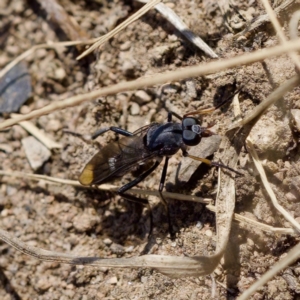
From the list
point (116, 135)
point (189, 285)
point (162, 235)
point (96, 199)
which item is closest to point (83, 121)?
point (116, 135)

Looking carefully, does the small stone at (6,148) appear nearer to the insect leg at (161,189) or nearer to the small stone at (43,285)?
the small stone at (43,285)

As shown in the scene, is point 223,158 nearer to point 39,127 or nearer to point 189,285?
point 189,285

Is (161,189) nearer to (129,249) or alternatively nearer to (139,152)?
(139,152)

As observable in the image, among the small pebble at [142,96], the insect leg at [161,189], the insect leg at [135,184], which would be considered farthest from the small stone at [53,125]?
the insect leg at [161,189]

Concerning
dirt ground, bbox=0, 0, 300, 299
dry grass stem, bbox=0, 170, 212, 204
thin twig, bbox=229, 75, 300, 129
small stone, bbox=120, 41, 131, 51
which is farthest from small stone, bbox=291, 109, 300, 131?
small stone, bbox=120, 41, 131, 51

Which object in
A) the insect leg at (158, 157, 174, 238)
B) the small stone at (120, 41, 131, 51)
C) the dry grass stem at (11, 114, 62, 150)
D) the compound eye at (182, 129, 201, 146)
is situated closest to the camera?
the insect leg at (158, 157, 174, 238)

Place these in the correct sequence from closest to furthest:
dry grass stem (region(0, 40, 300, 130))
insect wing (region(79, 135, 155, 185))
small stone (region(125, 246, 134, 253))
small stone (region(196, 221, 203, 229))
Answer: dry grass stem (region(0, 40, 300, 130)), small stone (region(196, 221, 203, 229)), small stone (region(125, 246, 134, 253)), insect wing (region(79, 135, 155, 185))

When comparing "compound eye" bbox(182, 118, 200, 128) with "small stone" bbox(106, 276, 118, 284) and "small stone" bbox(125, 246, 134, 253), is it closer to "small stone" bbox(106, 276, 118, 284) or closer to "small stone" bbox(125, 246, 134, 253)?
"small stone" bbox(125, 246, 134, 253)
